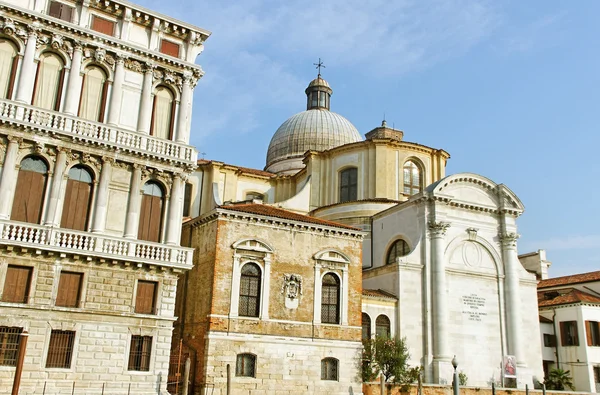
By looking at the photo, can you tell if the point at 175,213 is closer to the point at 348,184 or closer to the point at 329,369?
the point at 329,369

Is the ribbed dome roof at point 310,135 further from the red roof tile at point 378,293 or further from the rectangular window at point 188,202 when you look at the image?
the red roof tile at point 378,293

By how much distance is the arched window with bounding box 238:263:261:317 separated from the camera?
22.9m

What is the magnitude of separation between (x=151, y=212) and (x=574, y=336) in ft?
85.2

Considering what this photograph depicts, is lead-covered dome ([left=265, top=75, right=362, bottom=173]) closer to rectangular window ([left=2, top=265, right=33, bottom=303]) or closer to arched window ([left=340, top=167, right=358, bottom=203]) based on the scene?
arched window ([left=340, top=167, right=358, bottom=203])

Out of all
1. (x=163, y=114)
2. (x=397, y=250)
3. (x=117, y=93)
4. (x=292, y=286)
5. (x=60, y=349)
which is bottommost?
(x=60, y=349)

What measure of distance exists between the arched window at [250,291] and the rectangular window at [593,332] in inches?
839

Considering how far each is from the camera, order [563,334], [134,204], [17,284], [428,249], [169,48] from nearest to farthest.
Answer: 1. [17,284]
2. [134,204]
3. [169,48]
4. [428,249]
5. [563,334]

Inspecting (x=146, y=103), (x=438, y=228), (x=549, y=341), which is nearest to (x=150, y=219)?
(x=146, y=103)

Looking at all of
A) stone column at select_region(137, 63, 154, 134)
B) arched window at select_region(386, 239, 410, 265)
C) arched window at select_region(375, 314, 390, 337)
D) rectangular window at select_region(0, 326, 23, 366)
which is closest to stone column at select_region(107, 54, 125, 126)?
stone column at select_region(137, 63, 154, 134)

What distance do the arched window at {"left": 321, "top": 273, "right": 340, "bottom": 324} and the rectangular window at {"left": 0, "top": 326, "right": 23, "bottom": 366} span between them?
11.2m

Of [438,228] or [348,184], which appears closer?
[438,228]

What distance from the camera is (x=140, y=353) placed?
19.6 metres

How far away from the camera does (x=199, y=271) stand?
2391 centimetres

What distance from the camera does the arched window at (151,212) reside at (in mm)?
20844
